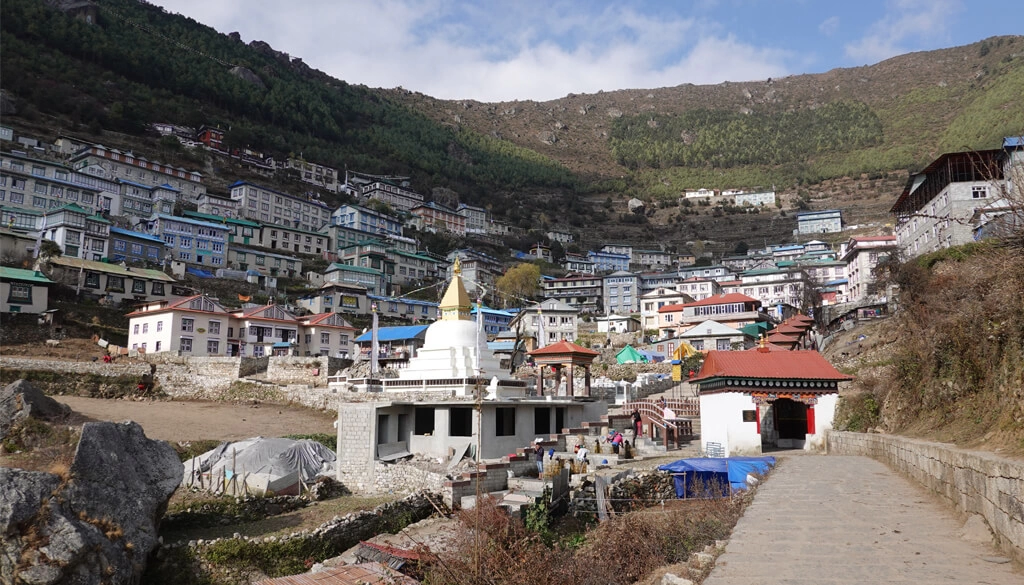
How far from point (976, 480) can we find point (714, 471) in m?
9.09

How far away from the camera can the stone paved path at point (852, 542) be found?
6.54 meters

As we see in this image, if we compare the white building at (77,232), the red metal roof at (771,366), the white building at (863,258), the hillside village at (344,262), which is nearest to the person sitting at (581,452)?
the red metal roof at (771,366)

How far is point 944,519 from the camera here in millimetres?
8812

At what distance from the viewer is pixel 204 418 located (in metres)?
35.2

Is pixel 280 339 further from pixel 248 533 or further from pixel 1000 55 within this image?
pixel 1000 55

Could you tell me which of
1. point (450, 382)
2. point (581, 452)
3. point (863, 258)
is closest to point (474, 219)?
point (863, 258)

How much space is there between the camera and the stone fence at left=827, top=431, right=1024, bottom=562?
6719mm

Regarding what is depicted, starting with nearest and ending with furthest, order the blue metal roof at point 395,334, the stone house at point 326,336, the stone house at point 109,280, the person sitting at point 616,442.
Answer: the person sitting at point 616,442 < the stone house at point 109,280 < the blue metal roof at point 395,334 < the stone house at point 326,336

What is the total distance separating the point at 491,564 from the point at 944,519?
23.0ft

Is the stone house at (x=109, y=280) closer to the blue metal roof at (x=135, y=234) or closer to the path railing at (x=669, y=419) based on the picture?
the blue metal roof at (x=135, y=234)

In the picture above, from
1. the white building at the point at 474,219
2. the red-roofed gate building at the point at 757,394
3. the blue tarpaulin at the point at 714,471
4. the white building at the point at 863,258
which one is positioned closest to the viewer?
the blue tarpaulin at the point at 714,471

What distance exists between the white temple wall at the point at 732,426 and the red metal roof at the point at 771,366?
2.54 ft

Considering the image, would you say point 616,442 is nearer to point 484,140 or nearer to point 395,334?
point 395,334

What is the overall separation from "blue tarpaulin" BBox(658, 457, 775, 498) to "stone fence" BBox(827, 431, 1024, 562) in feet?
11.3
